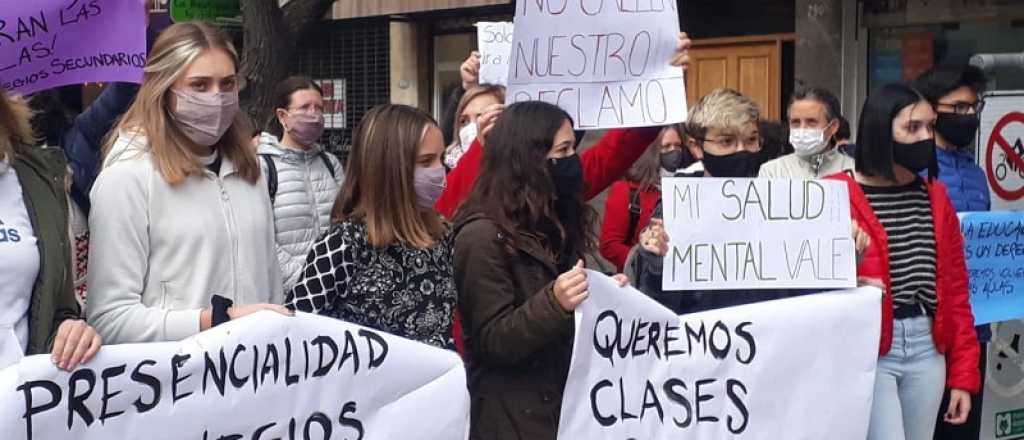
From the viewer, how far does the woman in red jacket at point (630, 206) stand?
21.4 ft

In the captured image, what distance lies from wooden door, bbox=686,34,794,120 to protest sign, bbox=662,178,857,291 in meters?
7.17

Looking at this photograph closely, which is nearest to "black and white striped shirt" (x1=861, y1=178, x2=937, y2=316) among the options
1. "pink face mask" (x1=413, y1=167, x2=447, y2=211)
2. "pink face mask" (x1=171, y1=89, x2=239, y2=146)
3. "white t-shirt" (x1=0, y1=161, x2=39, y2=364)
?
"pink face mask" (x1=413, y1=167, x2=447, y2=211)

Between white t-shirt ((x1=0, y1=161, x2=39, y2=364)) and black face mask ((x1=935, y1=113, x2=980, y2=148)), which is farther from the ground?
black face mask ((x1=935, y1=113, x2=980, y2=148))

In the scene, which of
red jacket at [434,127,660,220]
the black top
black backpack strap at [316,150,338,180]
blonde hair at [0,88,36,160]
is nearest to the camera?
blonde hair at [0,88,36,160]

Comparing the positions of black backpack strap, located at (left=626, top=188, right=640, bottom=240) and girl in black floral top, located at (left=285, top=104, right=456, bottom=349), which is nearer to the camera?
girl in black floral top, located at (left=285, top=104, right=456, bottom=349)

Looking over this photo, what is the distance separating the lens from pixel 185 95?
3.50m

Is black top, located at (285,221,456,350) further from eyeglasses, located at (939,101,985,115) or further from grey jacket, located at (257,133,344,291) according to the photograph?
eyeglasses, located at (939,101,985,115)

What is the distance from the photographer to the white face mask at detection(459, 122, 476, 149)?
548 cm

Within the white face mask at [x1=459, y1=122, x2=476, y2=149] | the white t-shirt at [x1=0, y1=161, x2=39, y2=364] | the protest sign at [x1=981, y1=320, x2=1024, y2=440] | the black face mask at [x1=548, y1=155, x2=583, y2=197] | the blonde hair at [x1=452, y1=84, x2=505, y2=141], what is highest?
the blonde hair at [x1=452, y1=84, x2=505, y2=141]

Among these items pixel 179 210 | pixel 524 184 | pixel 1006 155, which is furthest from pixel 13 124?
pixel 1006 155

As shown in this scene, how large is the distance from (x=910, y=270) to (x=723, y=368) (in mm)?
876

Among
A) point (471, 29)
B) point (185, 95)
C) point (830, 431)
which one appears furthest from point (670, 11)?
point (471, 29)

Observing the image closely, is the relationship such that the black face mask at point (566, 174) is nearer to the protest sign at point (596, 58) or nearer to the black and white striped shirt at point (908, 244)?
the protest sign at point (596, 58)

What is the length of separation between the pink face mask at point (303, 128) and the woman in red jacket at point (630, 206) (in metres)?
1.48
